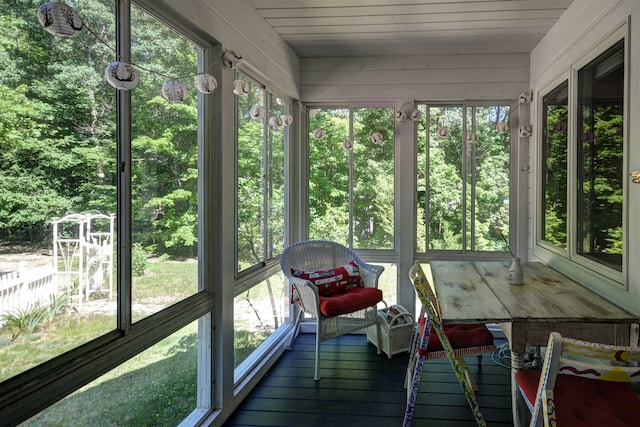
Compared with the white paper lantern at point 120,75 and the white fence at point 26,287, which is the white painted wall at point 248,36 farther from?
the white fence at point 26,287

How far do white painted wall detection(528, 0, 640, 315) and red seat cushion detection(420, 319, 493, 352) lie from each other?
0.65 m

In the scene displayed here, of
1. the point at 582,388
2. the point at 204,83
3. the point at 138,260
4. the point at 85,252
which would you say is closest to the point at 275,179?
the point at 204,83

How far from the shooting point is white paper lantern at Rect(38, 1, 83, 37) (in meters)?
1.09

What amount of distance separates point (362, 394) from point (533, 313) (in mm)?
1295

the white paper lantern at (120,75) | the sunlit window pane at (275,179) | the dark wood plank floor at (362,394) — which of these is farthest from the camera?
the sunlit window pane at (275,179)

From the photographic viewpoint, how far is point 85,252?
4.77ft

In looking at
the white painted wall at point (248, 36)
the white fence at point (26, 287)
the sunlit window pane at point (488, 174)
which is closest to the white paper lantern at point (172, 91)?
the white painted wall at point (248, 36)

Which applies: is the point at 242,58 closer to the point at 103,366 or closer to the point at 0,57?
the point at 0,57

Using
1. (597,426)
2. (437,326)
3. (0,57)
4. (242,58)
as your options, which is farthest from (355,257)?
(0,57)

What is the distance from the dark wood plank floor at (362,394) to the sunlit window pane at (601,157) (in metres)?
1.08

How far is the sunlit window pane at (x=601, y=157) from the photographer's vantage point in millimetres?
2131

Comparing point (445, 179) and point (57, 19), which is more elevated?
point (57, 19)

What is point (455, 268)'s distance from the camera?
9.77 ft

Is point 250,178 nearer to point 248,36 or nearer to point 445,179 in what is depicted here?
point 248,36
